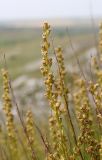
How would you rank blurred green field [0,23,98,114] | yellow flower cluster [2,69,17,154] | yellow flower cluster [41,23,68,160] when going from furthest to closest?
1. blurred green field [0,23,98,114]
2. yellow flower cluster [2,69,17,154]
3. yellow flower cluster [41,23,68,160]

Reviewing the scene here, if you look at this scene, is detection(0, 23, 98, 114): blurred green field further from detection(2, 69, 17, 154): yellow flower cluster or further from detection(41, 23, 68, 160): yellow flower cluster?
detection(2, 69, 17, 154): yellow flower cluster

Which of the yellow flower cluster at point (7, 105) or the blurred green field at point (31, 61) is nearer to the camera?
the yellow flower cluster at point (7, 105)

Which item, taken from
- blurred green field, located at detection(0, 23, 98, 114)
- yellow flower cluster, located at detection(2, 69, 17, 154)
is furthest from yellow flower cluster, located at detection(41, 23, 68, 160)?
yellow flower cluster, located at detection(2, 69, 17, 154)

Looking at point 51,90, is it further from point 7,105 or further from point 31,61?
point 31,61

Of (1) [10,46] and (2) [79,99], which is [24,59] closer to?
(1) [10,46]

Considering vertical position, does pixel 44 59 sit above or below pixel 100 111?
above

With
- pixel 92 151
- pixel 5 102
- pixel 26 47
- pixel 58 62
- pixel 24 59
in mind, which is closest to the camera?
pixel 92 151

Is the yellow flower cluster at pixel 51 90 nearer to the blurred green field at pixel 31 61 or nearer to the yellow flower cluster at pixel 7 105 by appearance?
the blurred green field at pixel 31 61

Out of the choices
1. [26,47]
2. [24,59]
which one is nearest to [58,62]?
[24,59]

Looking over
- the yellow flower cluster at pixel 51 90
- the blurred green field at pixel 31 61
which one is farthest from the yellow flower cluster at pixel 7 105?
the blurred green field at pixel 31 61

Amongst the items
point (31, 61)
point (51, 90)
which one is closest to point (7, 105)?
point (51, 90)

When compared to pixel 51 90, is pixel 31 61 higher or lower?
lower
